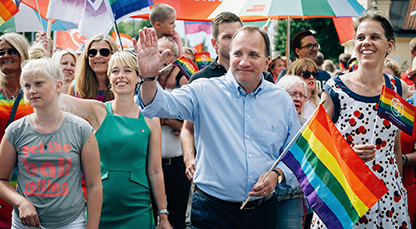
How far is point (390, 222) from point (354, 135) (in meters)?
0.71

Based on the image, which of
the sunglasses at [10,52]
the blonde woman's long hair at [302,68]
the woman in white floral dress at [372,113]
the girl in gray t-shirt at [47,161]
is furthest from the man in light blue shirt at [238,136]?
the blonde woman's long hair at [302,68]

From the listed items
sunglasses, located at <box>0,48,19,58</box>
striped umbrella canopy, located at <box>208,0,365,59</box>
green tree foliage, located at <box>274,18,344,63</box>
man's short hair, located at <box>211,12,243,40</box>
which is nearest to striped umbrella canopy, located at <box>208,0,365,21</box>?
striped umbrella canopy, located at <box>208,0,365,59</box>

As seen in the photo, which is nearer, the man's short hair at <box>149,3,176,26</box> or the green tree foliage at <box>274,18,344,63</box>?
the man's short hair at <box>149,3,176,26</box>

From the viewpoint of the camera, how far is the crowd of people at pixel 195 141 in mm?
2990

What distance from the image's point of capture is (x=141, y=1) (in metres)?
4.95

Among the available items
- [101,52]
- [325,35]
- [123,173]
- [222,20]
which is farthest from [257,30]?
[325,35]

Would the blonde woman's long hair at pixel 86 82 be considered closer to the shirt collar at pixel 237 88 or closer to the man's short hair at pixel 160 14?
the man's short hair at pixel 160 14

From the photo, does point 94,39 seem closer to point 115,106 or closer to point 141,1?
point 141,1

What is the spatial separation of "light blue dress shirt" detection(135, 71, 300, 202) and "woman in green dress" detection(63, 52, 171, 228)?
2.75ft

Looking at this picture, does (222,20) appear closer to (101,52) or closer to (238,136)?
(101,52)

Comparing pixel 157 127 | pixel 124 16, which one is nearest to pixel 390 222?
pixel 157 127

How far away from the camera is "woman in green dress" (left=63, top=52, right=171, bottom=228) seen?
3.71 metres

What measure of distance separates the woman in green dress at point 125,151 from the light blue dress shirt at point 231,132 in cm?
84

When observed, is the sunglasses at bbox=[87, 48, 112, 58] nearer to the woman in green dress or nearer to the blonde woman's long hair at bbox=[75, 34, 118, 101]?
the blonde woman's long hair at bbox=[75, 34, 118, 101]
